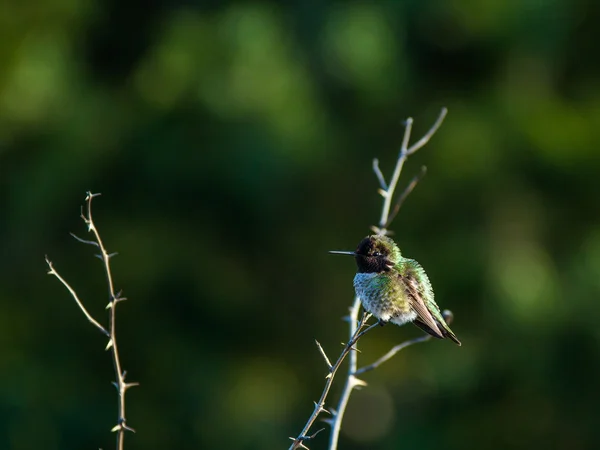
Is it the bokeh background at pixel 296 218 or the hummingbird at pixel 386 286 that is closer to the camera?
the hummingbird at pixel 386 286

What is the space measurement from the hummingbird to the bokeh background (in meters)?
6.73

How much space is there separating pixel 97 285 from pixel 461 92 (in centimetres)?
452

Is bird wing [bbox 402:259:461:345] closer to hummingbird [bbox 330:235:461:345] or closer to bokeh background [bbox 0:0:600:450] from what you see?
hummingbird [bbox 330:235:461:345]

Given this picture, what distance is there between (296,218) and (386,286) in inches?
307

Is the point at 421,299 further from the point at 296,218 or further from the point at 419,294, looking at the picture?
the point at 296,218

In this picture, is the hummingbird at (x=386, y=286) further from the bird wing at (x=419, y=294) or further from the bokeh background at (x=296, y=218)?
the bokeh background at (x=296, y=218)

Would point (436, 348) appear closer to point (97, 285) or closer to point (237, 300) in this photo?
point (237, 300)

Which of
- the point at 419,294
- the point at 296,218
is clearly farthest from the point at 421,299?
the point at 296,218

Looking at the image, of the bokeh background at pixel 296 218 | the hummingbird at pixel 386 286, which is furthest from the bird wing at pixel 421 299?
the bokeh background at pixel 296 218

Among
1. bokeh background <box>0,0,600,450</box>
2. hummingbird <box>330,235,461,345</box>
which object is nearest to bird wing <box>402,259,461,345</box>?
hummingbird <box>330,235,461,345</box>

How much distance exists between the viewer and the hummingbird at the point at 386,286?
2.80 meters

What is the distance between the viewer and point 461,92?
11.1 m

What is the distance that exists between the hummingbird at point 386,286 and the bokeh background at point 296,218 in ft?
22.1

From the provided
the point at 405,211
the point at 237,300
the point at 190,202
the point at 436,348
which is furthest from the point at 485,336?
the point at 190,202
